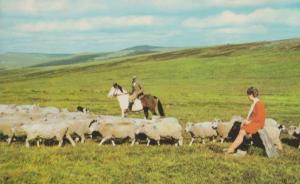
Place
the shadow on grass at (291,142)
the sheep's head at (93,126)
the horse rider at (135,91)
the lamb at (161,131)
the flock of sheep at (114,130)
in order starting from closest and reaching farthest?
the flock of sheep at (114,130) → the lamb at (161,131) → the sheep's head at (93,126) → the shadow on grass at (291,142) → the horse rider at (135,91)

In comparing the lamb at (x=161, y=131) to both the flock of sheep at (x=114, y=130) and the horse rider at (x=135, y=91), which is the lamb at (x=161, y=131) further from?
the horse rider at (x=135, y=91)

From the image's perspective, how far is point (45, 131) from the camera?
60.4 feet

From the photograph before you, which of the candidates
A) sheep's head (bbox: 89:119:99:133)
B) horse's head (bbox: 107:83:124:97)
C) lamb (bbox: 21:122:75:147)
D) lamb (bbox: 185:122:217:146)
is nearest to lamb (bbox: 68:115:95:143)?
sheep's head (bbox: 89:119:99:133)

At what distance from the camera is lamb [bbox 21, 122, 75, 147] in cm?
1834

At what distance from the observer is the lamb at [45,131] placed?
1834 centimetres

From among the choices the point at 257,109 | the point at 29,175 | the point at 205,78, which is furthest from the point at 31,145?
the point at 205,78

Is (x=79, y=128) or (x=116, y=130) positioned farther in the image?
(x=79, y=128)

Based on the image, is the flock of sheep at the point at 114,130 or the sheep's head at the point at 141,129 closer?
the flock of sheep at the point at 114,130

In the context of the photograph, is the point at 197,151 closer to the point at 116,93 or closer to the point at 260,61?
the point at 116,93

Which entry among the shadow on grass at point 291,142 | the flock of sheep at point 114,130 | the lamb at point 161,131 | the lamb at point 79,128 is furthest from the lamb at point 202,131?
the lamb at point 79,128

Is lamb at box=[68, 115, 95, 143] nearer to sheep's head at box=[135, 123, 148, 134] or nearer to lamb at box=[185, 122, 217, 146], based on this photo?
sheep's head at box=[135, 123, 148, 134]

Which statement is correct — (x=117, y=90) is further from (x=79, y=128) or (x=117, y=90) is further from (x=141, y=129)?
(x=141, y=129)

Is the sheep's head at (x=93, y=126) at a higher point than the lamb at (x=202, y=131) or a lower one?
higher

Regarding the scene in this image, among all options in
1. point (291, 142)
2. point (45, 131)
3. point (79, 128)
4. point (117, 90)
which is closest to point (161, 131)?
point (79, 128)
